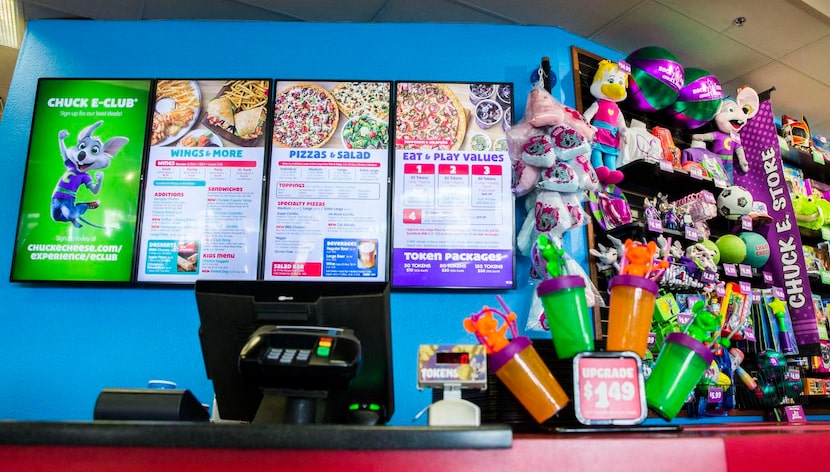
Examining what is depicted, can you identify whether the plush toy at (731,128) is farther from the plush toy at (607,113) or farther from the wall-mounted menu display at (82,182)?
the wall-mounted menu display at (82,182)

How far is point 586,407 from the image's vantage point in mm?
1458

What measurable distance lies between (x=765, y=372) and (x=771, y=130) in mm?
1664

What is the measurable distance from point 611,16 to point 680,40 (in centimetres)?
60

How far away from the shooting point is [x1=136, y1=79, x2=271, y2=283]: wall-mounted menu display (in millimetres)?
2854

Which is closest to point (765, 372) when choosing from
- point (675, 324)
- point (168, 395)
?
point (675, 324)

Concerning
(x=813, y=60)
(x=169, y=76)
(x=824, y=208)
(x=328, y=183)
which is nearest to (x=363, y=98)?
(x=328, y=183)

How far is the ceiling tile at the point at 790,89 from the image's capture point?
14.3 feet

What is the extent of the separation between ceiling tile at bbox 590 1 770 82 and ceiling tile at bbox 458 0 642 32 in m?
0.10

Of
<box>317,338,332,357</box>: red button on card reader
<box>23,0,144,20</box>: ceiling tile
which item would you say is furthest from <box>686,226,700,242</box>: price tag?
<box>23,0,144,20</box>: ceiling tile

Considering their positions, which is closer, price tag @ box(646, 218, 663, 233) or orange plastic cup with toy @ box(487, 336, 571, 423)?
orange plastic cup with toy @ box(487, 336, 571, 423)

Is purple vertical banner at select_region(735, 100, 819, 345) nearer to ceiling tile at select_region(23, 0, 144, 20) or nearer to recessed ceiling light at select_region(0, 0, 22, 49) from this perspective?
ceiling tile at select_region(23, 0, 144, 20)

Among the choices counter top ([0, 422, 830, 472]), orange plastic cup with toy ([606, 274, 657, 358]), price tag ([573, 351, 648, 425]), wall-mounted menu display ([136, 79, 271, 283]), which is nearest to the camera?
counter top ([0, 422, 830, 472])

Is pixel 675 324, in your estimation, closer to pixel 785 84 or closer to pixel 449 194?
pixel 449 194

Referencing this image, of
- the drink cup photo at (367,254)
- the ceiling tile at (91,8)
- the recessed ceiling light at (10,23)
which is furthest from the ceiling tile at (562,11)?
the recessed ceiling light at (10,23)
